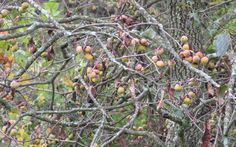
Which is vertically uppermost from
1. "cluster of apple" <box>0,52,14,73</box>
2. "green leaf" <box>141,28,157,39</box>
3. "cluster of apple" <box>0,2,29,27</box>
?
"cluster of apple" <box>0,2,29,27</box>

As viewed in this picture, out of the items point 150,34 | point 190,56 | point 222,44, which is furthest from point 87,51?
point 222,44

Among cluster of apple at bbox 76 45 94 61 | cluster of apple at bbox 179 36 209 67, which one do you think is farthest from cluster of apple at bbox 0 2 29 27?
cluster of apple at bbox 179 36 209 67

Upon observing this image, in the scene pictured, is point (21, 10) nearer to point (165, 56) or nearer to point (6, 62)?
point (6, 62)

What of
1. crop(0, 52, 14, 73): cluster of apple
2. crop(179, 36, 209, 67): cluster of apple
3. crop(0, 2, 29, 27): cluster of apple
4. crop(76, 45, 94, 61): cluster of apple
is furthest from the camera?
crop(0, 52, 14, 73): cluster of apple

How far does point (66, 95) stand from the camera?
11.6 ft

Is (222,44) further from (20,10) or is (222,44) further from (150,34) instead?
(20,10)

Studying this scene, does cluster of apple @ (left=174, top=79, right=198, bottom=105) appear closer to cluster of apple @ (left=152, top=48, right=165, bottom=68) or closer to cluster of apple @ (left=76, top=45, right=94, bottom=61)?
cluster of apple @ (left=152, top=48, right=165, bottom=68)

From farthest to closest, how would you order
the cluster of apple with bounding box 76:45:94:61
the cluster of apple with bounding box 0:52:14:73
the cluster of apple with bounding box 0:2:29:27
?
the cluster of apple with bounding box 0:52:14:73 < the cluster of apple with bounding box 0:2:29:27 < the cluster of apple with bounding box 76:45:94:61

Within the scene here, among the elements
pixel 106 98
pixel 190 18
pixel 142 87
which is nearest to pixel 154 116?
pixel 106 98

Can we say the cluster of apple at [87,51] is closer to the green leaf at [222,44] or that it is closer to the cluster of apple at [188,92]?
the cluster of apple at [188,92]

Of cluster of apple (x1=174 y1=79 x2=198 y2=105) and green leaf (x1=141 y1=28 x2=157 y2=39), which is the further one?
green leaf (x1=141 y1=28 x2=157 y2=39)

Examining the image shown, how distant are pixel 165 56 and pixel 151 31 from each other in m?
0.35

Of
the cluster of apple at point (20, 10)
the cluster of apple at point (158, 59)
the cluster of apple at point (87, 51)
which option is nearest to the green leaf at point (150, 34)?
the cluster of apple at point (158, 59)

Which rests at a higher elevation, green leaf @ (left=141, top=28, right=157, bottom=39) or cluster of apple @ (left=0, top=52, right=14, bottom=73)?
green leaf @ (left=141, top=28, right=157, bottom=39)
